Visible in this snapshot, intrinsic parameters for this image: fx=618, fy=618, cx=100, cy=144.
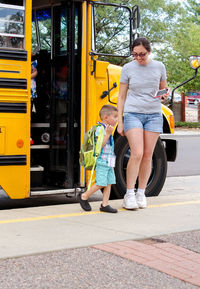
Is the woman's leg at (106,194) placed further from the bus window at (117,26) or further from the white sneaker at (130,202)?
the bus window at (117,26)

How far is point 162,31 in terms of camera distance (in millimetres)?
30141

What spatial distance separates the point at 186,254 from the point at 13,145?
243 centimetres

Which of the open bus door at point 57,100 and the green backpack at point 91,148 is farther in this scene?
the open bus door at point 57,100

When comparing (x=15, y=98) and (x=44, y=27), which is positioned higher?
(x=44, y=27)

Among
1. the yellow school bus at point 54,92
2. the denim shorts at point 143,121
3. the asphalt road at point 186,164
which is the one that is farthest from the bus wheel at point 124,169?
the asphalt road at point 186,164

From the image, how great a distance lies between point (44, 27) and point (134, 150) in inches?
78.4

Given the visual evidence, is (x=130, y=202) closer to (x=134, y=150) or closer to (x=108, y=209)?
(x=108, y=209)

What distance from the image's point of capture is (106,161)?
620 centimetres

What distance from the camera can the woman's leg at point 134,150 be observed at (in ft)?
21.0

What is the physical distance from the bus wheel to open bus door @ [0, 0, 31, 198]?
1150mm

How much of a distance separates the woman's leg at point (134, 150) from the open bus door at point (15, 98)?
1.08 meters

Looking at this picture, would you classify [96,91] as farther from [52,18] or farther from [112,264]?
[112,264]

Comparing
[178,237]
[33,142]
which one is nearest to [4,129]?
[33,142]

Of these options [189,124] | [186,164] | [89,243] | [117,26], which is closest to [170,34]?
[189,124]
